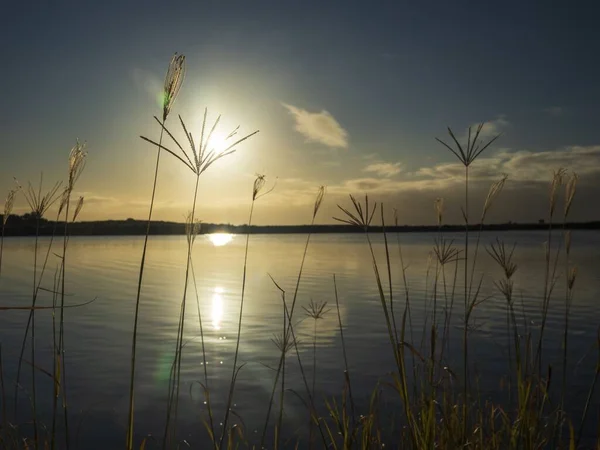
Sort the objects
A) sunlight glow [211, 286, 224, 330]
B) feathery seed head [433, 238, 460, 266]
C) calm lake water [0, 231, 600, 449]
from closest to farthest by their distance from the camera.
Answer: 1. feathery seed head [433, 238, 460, 266]
2. calm lake water [0, 231, 600, 449]
3. sunlight glow [211, 286, 224, 330]

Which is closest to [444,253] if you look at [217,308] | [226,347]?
[226,347]

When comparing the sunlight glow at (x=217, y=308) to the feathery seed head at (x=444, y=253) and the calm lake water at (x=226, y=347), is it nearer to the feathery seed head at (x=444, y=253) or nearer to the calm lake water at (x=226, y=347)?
the calm lake water at (x=226, y=347)

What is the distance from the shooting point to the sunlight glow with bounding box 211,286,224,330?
48.9 feet

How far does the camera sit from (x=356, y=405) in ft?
26.0

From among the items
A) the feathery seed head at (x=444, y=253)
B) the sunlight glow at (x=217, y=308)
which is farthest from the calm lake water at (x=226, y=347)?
the feathery seed head at (x=444, y=253)

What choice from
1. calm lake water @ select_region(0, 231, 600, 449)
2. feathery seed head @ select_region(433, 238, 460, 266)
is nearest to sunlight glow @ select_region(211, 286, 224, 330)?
calm lake water @ select_region(0, 231, 600, 449)

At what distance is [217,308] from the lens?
17.4m

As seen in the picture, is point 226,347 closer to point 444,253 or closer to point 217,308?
point 217,308

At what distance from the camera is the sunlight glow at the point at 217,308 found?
48.9 ft

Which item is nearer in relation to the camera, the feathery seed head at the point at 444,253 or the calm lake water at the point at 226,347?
the feathery seed head at the point at 444,253

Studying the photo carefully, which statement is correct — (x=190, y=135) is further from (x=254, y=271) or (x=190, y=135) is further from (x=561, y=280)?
(x=254, y=271)

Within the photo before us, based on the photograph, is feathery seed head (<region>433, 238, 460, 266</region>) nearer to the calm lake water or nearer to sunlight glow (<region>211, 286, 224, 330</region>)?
the calm lake water

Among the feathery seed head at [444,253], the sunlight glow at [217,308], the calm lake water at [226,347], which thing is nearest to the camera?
the feathery seed head at [444,253]

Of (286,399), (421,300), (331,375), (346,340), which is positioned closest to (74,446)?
(286,399)
